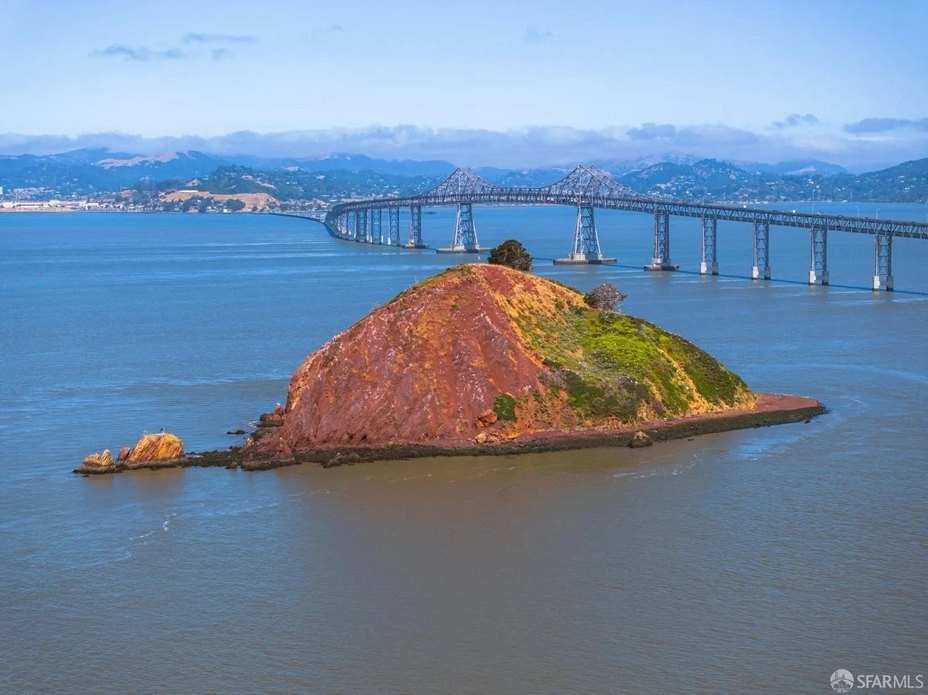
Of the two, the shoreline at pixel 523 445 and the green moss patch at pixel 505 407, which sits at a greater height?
the green moss patch at pixel 505 407

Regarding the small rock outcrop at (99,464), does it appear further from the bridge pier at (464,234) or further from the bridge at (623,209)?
the bridge pier at (464,234)

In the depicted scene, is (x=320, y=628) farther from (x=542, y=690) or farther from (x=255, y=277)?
(x=255, y=277)

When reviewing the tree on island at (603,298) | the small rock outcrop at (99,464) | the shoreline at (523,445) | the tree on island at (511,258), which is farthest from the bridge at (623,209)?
the small rock outcrop at (99,464)

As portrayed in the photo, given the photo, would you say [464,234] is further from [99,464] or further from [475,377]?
[99,464]

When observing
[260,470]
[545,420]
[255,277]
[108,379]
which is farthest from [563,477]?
[255,277]

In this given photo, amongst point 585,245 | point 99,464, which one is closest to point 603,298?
point 99,464

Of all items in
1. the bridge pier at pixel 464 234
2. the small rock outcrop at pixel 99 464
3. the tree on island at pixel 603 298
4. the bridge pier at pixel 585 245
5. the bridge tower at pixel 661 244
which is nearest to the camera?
the small rock outcrop at pixel 99 464

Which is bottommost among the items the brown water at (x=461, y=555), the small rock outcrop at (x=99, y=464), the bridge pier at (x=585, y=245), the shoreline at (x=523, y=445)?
the brown water at (x=461, y=555)
